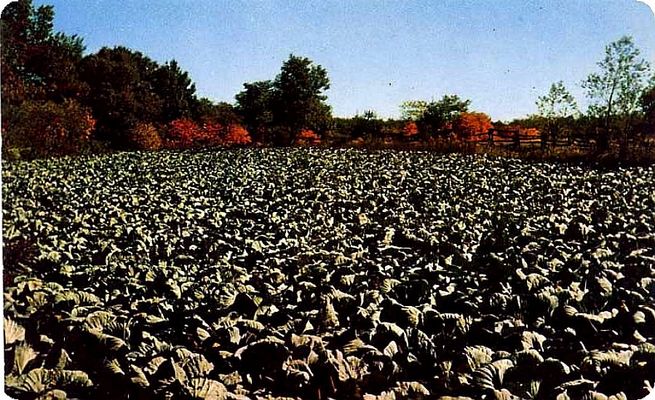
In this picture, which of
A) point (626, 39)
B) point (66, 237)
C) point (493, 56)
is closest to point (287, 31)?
point (493, 56)

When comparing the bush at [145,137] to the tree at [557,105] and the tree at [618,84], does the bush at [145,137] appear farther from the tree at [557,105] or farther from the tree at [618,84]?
the tree at [618,84]

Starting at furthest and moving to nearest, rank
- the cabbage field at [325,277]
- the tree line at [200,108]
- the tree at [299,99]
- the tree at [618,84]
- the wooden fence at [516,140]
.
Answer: the wooden fence at [516,140]
the tree at [299,99]
the tree line at [200,108]
the tree at [618,84]
the cabbage field at [325,277]

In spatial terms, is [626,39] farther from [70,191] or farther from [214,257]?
[70,191]

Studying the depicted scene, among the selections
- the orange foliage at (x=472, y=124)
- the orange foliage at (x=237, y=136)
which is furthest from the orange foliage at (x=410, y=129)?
the orange foliage at (x=237, y=136)

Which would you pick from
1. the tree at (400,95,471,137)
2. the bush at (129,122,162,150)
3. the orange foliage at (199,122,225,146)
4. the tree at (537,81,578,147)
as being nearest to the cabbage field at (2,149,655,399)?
the bush at (129,122,162,150)

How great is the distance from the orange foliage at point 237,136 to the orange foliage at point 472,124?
1.41m

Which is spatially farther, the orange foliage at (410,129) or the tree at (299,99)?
the orange foliage at (410,129)

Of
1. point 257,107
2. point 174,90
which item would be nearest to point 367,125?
point 257,107

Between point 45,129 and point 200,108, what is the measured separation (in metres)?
0.93

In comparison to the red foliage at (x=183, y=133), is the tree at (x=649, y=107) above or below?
above

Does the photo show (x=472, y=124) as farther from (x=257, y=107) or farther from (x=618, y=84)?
(x=257, y=107)

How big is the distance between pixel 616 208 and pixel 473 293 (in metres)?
1.83

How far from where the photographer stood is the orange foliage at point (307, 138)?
4.55 metres

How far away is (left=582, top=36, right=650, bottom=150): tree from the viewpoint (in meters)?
3.60
